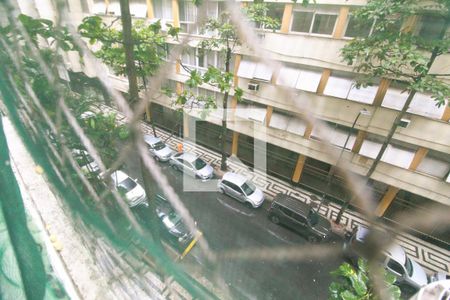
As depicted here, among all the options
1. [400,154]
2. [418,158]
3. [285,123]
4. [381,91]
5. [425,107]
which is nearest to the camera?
[425,107]

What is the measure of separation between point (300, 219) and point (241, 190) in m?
2.82

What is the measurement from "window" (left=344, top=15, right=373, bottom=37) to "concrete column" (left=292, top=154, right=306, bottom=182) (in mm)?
5481

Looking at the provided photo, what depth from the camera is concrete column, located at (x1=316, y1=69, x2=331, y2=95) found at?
9.39 meters

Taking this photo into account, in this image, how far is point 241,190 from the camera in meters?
10.9

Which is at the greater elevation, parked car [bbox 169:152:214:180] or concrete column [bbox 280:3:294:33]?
concrete column [bbox 280:3:294:33]

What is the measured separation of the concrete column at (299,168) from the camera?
11727mm

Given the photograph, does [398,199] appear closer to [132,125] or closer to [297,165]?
[297,165]

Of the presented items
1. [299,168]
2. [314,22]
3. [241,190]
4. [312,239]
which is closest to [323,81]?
[314,22]

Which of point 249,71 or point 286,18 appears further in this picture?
point 249,71

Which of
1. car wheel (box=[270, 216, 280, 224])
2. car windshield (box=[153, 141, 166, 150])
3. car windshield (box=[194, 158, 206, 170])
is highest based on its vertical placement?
car windshield (box=[153, 141, 166, 150])

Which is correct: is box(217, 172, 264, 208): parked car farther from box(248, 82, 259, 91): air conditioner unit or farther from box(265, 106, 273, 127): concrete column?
box(248, 82, 259, 91): air conditioner unit

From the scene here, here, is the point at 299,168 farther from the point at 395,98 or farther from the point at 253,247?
the point at 395,98

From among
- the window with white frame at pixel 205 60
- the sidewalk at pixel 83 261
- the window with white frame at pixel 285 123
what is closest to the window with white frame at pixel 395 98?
the window with white frame at pixel 285 123

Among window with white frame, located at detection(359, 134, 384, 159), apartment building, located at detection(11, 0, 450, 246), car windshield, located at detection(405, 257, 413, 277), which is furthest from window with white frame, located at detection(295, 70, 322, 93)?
car windshield, located at detection(405, 257, 413, 277)
